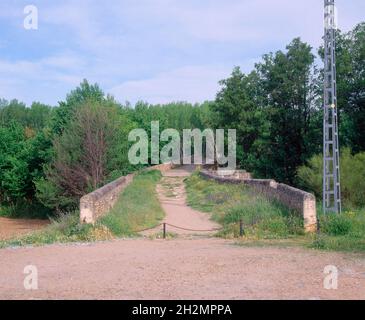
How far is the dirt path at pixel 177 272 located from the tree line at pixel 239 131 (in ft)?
47.0

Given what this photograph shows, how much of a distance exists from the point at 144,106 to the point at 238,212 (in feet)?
145

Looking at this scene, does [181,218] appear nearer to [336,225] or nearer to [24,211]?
[336,225]

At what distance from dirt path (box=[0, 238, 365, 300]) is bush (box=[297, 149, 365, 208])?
10.8 metres

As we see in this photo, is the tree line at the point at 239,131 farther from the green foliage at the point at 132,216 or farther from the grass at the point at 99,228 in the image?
the grass at the point at 99,228

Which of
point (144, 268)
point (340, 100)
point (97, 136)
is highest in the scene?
point (340, 100)

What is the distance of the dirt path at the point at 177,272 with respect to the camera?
7.86 m

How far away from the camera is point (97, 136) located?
1177 inches

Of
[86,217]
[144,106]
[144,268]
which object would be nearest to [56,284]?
[144,268]

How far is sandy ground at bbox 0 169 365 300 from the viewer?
7.87 m

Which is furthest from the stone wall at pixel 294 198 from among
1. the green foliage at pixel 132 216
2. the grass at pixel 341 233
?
the green foliage at pixel 132 216

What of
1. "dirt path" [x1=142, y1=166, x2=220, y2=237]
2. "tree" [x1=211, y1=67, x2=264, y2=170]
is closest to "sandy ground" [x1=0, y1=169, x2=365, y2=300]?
"dirt path" [x1=142, y1=166, x2=220, y2=237]

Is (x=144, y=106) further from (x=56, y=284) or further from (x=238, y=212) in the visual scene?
(x=56, y=284)

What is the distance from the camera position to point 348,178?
22125mm
